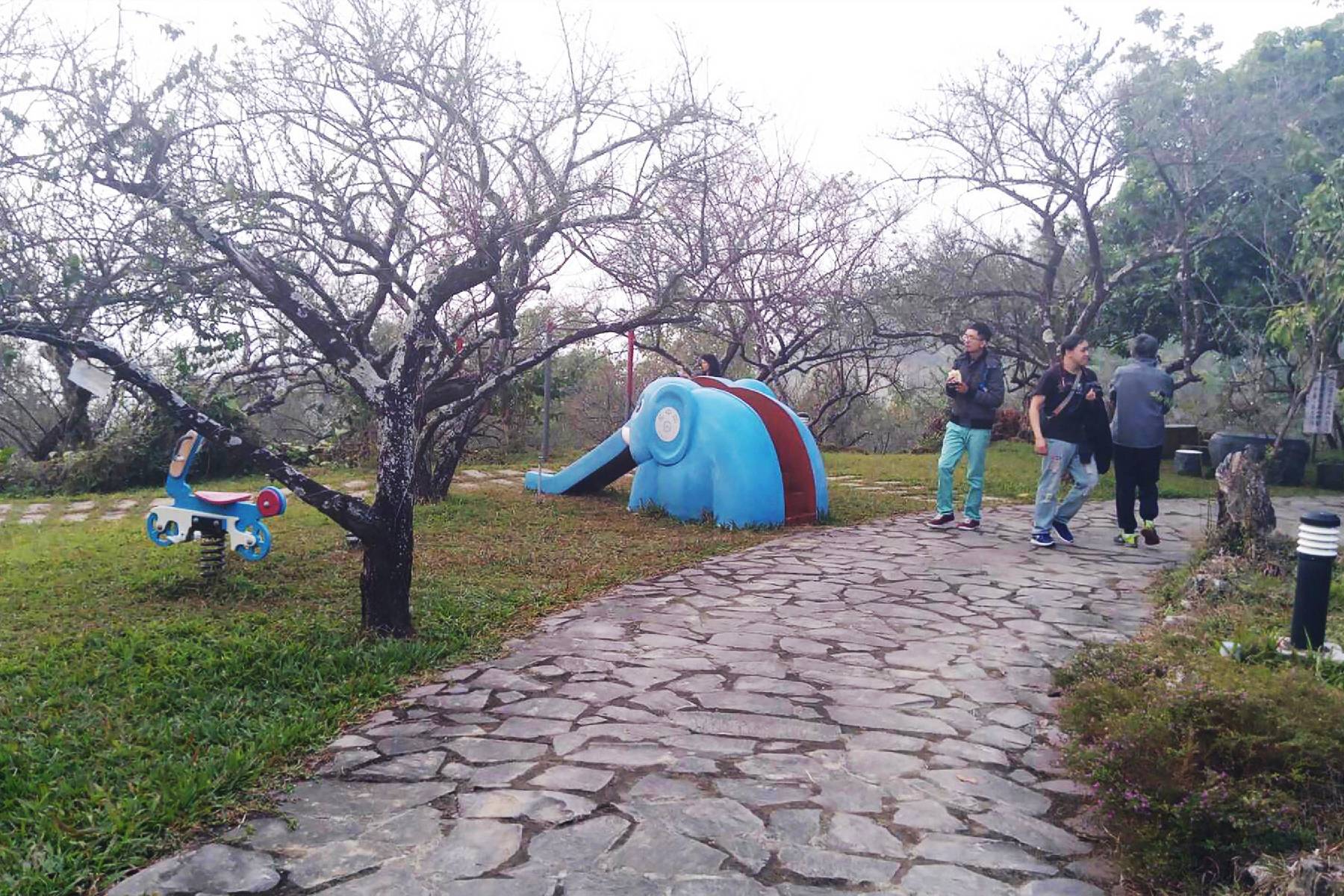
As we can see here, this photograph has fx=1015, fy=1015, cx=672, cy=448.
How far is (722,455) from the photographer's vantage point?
31.2ft

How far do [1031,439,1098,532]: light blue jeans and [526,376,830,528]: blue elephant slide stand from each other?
236 centimetres

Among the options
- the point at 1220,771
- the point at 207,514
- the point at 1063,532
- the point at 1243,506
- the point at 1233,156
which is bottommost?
the point at 1220,771

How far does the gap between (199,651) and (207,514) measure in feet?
5.24

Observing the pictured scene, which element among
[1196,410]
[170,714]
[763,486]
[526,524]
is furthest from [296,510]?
A: [1196,410]

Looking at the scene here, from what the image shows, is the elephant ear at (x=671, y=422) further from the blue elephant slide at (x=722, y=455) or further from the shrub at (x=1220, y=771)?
the shrub at (x=1220, y=771)

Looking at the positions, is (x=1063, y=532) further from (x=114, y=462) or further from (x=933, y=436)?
(x=933, y=436)

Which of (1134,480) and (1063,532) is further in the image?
(1063,532)

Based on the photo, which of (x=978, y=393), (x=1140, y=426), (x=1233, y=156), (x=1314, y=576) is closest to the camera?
(x=1314, y=576)

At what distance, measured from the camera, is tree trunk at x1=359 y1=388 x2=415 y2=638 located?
5215 millimetres

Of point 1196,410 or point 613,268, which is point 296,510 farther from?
point 1196,410

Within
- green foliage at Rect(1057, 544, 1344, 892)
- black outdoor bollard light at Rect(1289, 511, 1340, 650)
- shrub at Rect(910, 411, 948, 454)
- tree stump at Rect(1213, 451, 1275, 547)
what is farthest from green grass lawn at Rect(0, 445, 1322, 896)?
shrub at Rect(910, 411, 948, 454)

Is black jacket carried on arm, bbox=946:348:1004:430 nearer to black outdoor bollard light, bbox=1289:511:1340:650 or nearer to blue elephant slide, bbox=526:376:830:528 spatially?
blue elephant slide, bbox=526:376:830:528

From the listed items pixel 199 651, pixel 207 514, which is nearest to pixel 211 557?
pixel 207 514

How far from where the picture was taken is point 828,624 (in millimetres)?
5742
